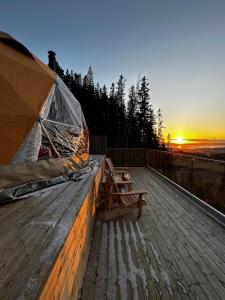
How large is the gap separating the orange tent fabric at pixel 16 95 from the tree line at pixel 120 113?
1882cm

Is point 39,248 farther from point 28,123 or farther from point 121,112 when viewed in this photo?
point 121,112

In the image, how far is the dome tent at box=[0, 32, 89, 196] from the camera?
247 cm

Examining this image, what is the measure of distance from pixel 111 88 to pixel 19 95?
26.0m

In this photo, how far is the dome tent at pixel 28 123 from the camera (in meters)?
2.47

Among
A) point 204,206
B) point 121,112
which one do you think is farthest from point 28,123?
point 121,112

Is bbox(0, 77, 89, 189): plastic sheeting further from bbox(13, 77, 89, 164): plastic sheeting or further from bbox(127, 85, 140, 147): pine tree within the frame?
bbox(127, 85, 140, 147): pine tree

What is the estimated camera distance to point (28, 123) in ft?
8.98

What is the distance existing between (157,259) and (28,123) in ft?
8.92

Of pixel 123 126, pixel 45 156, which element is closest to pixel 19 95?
pixel 45 156

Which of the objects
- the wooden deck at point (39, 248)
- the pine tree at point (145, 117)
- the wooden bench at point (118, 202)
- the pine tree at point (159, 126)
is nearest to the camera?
the wooden deck at point (39, 248)

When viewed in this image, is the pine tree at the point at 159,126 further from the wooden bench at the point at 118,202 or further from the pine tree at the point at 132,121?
the wooden bench at the point at 118,202

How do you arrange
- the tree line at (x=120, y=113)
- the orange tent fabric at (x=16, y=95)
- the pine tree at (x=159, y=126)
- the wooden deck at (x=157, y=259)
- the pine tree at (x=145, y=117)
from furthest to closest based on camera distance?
the pine tree at (x=159, y=126)
the pine tree at (x=145, y=117)
the tree line at (x=120, y=113)
the orange tent fabric at (x=16, y=95)
the wooden deck at (x=157, y=259)

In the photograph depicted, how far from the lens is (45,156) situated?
3096 millimetres

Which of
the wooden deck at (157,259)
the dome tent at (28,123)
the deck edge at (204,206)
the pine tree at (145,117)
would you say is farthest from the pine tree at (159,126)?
the dome tent at (28,123)
